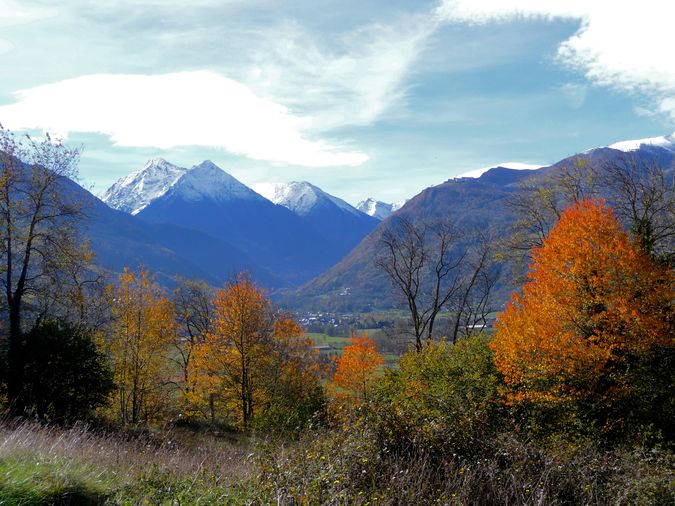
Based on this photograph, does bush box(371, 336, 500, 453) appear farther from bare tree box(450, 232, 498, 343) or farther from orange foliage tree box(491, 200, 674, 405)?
bare tree box(450, 232, 498, 343)

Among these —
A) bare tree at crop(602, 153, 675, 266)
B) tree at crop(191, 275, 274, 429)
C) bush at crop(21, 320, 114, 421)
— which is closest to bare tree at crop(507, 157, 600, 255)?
bare tree at crop(602, 153, 675, 266)

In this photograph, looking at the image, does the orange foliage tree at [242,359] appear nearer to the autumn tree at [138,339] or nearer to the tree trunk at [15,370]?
the autumn tree at [138,339]

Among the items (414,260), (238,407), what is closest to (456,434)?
(414,260)

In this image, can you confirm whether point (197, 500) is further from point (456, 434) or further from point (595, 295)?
point (595, 295)

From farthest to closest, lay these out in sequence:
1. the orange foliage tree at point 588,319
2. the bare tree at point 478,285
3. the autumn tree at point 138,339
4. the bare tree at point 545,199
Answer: the bare tree at point 478,285 < the autumn tree at point 138,339 < the bare tree at point 545,199 < the orange foliage tree at point 588,319

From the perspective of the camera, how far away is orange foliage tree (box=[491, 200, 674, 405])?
1911cm

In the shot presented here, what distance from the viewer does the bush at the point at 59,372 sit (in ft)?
57.6

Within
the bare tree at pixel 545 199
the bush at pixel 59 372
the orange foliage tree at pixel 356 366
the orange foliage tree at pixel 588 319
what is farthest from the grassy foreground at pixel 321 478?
the orange foliage tree at pixel 356 366

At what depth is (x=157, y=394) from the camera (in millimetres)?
34406

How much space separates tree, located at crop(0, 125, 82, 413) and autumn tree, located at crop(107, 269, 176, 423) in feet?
32.5

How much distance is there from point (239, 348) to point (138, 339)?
20.6ft

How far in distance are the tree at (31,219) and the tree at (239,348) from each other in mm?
12819

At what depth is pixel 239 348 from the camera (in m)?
31.8

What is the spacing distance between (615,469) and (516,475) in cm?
274
